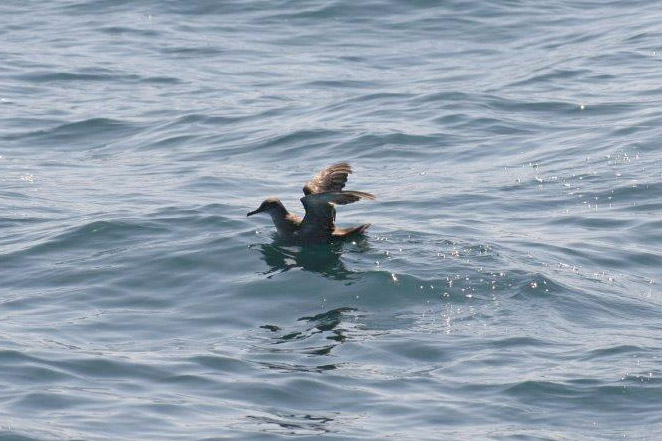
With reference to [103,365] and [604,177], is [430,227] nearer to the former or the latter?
[604,177]

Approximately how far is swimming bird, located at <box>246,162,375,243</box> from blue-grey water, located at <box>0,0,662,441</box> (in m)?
0.22

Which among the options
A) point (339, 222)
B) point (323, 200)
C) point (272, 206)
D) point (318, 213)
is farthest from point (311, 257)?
point (339, 222)

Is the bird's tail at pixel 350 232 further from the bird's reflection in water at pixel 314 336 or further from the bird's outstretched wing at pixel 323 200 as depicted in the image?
the bird's reflection in water at pixel 314 336

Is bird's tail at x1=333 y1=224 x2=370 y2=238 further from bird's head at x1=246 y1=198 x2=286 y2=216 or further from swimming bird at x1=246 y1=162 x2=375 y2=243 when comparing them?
bird's head at x1=246 y1=198 x2=286 y2=216

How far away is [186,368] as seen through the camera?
10.1 m

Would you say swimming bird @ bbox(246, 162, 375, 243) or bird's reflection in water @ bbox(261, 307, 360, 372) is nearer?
bird's reflection in water @ bbox(261, 307, 360, 372)

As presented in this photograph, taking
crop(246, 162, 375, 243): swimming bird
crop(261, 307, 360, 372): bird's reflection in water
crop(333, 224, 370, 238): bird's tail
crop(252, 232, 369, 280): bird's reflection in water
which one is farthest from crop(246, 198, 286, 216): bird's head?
crop(261, 307, 360, 372): bird's reflection in water

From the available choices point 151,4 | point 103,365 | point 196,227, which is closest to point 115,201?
point 196,227

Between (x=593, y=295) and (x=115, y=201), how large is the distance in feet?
20.8

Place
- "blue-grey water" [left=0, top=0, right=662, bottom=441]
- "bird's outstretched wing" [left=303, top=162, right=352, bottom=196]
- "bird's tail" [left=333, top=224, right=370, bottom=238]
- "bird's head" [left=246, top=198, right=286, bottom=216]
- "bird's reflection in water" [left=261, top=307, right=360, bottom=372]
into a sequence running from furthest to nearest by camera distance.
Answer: "bird's head" [left=246, top=198, right=286, bottom=216] → "bird's outstretched wing" [left=303, top=162, right=352, bottom=196] → "bird's tail" [left=333, top=224, right=370, bottom=238] → "bird's reflection in water" [left=261, top=307, right=360, bottom=372] → "blue-grey water" [left=0, top=0, right=662, bottom=441]

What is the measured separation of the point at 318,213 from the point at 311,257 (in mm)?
468

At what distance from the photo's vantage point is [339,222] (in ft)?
49.2

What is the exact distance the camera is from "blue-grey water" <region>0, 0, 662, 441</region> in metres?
9.48

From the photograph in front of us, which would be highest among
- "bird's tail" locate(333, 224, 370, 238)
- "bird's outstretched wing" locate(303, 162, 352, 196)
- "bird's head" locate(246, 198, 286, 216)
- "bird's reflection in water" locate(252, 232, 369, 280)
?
"bird's outstretched wing" locate(303, 162, 352, 196)
